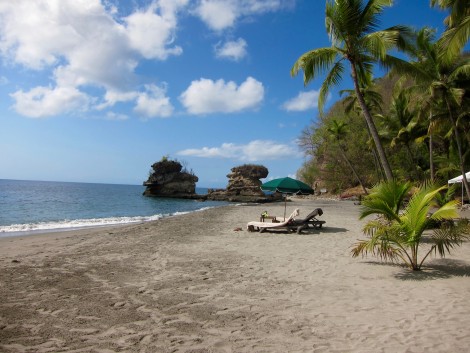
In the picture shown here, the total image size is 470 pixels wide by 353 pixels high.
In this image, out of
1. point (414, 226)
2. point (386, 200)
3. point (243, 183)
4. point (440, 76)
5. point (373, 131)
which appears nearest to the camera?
point (414, 226)

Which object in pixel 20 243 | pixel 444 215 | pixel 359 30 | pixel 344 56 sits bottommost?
pixel 20 243

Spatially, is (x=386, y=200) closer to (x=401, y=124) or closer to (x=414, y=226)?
(x=414, y=226)

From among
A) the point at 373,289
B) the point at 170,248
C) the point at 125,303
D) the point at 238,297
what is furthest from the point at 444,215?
the point at 170,248

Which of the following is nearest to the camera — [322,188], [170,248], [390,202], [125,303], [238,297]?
[125,303]

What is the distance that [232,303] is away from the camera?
17.4 ft

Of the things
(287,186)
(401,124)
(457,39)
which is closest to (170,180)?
(401,124)

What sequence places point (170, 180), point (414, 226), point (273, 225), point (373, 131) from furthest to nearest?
point (170, 180) → point (273, 225) → point (373, 131) → point (414, 226)

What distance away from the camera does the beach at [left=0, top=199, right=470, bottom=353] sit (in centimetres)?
393

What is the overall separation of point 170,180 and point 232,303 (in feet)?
198

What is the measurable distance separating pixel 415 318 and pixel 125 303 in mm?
4092

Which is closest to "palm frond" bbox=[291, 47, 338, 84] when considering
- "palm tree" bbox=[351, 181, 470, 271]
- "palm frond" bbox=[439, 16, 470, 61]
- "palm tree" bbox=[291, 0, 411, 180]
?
"palm tree" bbox=[291, 0, 411, 180]

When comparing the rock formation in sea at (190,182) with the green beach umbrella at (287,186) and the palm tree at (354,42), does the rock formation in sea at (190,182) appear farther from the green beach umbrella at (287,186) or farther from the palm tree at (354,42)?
the palm tree at (354,42)

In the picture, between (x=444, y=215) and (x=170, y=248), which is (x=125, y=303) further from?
(x=444, y=215)

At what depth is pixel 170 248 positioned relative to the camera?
10242 mm
